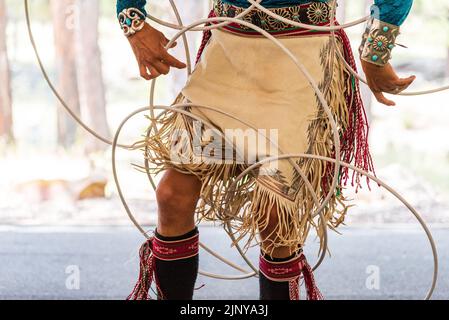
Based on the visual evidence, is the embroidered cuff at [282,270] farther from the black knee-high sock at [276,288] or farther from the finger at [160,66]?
the finger at [160,66]

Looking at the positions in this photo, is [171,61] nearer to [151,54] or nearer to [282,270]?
[151,54]

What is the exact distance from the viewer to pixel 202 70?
1.54 m

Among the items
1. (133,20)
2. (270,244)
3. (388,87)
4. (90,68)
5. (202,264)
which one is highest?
(133,20)

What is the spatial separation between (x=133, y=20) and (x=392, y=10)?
19.6 inches

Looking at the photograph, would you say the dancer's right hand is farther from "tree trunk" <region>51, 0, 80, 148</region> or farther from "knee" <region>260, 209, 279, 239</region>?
"tree trunk" <region>51, 0, 80, 148</region>

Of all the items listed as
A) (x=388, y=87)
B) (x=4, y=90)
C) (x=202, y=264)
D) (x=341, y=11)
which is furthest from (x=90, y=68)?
(x=388, y=87)

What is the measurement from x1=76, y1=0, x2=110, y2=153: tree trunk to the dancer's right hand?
88.8 inches

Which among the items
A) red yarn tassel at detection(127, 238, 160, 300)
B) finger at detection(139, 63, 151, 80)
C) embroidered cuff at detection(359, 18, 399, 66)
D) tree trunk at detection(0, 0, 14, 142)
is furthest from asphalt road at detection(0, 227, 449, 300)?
tree trunk at detection(0, 0, 14, 142)

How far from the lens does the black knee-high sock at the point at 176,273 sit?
152 cm

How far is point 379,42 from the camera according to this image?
55.7 inches

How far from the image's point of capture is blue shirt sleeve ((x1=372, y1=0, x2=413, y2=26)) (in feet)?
4.56

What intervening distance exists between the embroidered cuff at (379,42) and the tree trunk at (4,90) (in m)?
3.09
